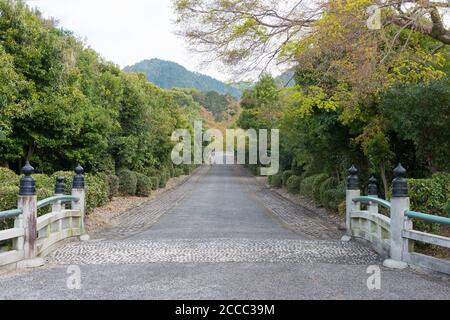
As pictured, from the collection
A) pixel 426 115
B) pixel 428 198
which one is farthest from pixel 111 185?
pixel 428 198

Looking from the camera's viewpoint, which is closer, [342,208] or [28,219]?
[28,219]

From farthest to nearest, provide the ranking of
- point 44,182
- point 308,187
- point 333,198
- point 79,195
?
point 308,187, point 333,198, point 44,182, point 79,195

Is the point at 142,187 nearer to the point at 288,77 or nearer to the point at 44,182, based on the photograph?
the point at 288,77

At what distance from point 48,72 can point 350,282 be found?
38.2 ft

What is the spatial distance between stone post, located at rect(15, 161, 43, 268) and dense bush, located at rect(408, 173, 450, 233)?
5.93 meters

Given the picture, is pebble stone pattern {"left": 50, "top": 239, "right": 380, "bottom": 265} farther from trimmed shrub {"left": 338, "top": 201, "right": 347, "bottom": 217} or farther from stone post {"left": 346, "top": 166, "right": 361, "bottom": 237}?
trimmed shrub {"left": 338, "top": 201, "right": 347, "bottom": 217}

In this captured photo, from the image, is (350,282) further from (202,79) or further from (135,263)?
(202,79)

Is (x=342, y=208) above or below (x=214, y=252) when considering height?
above

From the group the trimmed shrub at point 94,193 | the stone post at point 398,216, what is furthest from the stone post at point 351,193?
the trimmed shrub at point 94,193

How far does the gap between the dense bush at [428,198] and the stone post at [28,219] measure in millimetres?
5934

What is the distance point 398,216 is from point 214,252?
2839mm

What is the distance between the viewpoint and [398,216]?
654 cm

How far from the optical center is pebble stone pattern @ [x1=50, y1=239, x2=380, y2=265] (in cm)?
679
